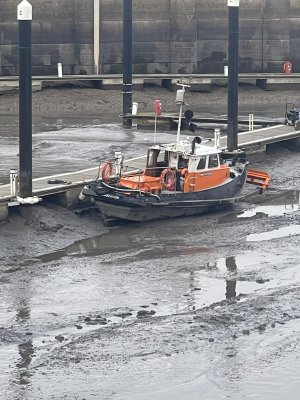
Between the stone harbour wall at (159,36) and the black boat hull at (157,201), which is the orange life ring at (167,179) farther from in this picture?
the stone harbour wall at (159,36)

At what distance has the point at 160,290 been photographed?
2092cm

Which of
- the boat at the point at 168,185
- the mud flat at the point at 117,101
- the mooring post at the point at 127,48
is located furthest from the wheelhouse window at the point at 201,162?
the mud flat at the point at 117,101

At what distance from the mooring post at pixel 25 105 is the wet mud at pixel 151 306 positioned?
0.61 m

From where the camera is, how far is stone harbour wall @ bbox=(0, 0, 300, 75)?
43.3 meters

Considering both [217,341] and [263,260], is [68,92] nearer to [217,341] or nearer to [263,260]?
[263,260]

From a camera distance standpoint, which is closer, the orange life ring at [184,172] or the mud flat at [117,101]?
the orange life ring at [184,172]

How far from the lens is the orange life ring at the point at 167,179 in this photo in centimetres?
2566

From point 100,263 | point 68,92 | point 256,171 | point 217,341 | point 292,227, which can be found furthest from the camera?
point 68,92

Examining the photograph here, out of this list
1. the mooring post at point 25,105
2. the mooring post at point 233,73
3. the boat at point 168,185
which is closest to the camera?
the mooring post at point 25,105

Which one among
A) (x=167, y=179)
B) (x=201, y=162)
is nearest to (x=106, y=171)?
(x=167, y=179)

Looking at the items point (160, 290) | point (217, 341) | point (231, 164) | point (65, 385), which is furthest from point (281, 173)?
point (65, 385)

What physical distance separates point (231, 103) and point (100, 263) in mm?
10318

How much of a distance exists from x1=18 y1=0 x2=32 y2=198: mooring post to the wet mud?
61cm

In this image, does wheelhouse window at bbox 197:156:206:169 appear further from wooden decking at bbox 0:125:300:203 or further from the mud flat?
the mud flat
